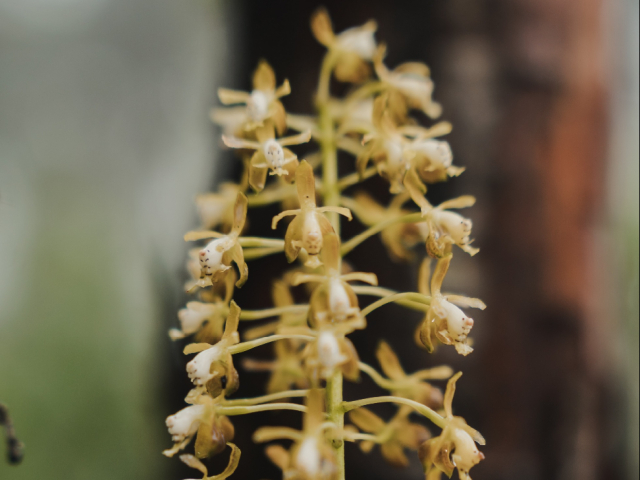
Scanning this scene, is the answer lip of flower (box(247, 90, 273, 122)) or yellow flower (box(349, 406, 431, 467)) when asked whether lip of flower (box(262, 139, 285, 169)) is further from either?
yellow flower (box(349, 406, 431, 467))

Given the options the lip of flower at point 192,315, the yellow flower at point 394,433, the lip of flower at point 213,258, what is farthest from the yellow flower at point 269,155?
the yellow flower at point 394,433

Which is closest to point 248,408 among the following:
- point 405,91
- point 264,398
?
point 264,398

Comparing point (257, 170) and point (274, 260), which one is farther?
point (274, 260)

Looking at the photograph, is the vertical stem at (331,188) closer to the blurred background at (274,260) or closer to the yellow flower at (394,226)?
the yellow flower at (394,226)

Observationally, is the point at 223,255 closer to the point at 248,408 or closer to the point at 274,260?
the point at 248,408

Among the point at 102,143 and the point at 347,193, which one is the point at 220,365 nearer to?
the point at 347,193

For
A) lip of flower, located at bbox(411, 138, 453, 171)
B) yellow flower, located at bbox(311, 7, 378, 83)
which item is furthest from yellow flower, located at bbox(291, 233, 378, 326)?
yellow flower, located at bbox(311, 7, 378, 83)
